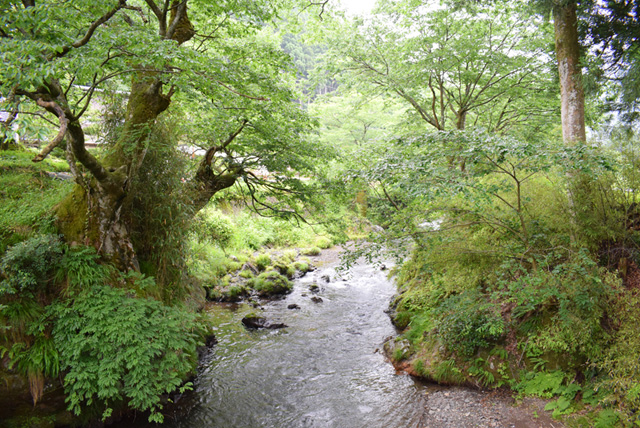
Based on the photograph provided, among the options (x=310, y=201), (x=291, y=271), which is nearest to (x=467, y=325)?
(x=310, y=201)

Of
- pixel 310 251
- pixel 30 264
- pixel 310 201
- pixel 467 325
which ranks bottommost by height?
pixel 310 251

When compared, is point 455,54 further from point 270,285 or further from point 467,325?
point 270,285

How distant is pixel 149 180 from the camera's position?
5.46m

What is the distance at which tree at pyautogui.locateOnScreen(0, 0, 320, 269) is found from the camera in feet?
10.6

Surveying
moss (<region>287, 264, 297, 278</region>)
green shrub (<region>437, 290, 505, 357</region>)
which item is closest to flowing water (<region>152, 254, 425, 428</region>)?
green shrub (<region>437, 290, 505, 357</region>)

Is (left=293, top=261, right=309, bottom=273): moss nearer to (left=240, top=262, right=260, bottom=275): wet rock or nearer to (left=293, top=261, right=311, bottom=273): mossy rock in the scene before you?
(left=293, top=261, right=311, bottom=273): mossy rock

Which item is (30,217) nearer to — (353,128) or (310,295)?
(310,295)

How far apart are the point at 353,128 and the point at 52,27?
698 inches

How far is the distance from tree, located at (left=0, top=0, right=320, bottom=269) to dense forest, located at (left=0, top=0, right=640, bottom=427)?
33 mm

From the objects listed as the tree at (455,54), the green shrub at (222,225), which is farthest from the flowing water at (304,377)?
the tree at (455,54)

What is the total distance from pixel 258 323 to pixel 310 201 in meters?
3.53

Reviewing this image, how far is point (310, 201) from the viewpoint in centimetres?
723

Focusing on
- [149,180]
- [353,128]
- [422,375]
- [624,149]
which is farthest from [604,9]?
[353,128]

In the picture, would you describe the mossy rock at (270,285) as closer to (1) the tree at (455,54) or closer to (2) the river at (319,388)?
(2) the river at (319,388)
